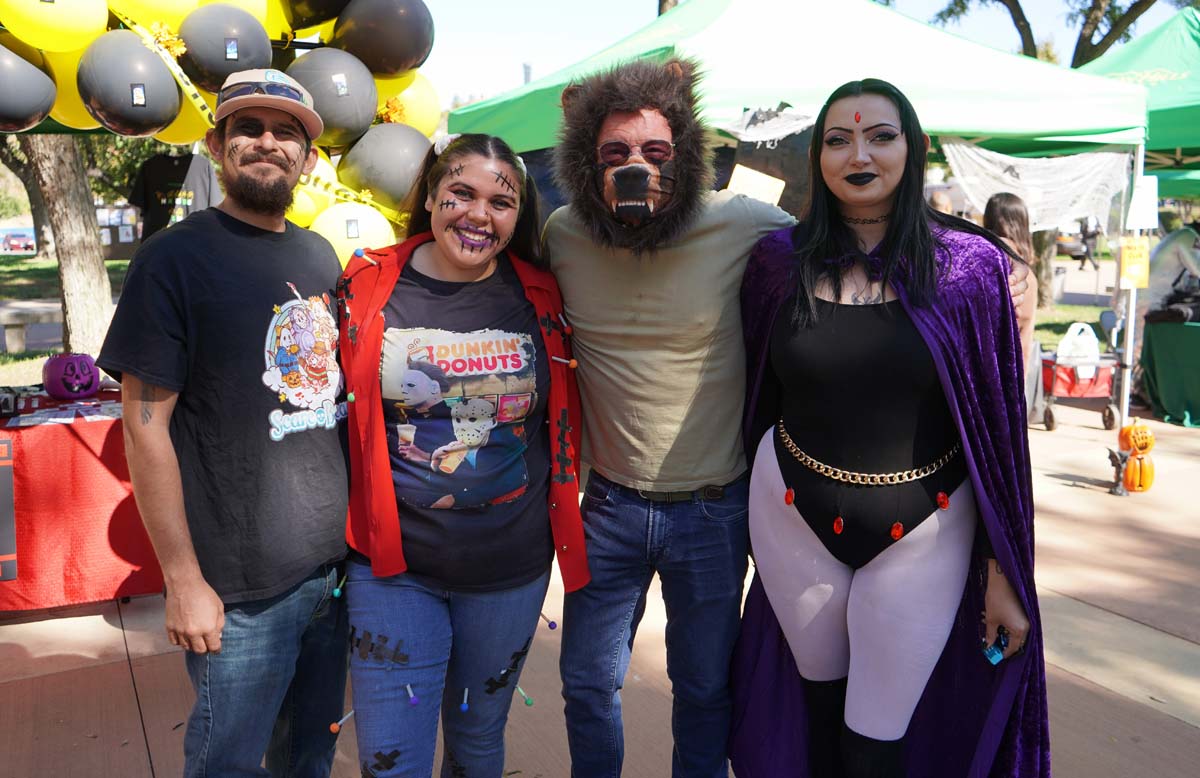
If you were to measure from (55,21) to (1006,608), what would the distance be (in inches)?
170

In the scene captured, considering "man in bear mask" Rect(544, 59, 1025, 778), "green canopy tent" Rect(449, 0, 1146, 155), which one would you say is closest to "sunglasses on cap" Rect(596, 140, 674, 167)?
"man in bear mask" Rect(544, 59, 1025, 778)

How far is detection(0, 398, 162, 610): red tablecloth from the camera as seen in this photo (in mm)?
3791

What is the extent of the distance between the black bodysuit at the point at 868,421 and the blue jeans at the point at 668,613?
1.01 feet

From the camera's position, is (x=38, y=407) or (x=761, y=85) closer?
(x=38, y=407)

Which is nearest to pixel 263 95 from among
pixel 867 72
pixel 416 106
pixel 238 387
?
pixel 238 387

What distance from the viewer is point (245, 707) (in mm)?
1920

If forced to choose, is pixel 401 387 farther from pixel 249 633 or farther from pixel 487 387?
pixel 249 633

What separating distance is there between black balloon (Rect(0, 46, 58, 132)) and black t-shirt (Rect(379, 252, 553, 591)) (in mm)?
3065

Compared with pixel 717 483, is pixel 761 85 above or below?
above

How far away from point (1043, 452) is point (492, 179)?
246 inches

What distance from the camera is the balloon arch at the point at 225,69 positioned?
397cm

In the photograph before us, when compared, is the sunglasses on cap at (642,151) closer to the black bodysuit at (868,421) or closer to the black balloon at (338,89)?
the black bodysuit at (868,421)

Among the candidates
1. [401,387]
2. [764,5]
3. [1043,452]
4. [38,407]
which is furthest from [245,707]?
[1043,452]

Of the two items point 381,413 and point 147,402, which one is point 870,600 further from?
point 147,402
